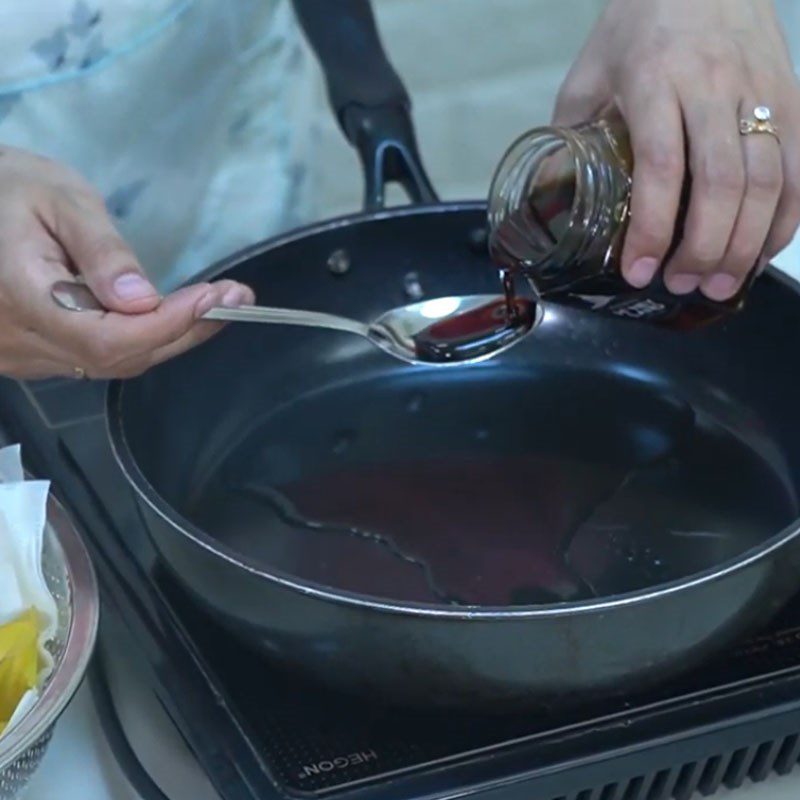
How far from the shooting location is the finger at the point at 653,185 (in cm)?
59

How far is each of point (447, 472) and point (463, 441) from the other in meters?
0.03

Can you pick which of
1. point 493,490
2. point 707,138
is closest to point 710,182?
point 707,138

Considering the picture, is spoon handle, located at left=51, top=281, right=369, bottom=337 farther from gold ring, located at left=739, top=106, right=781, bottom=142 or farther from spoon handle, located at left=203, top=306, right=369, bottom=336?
gold ring, located at left=739, top=106, right=781, bottom=142

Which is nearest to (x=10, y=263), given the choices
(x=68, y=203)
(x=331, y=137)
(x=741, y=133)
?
(x=68, y=203)

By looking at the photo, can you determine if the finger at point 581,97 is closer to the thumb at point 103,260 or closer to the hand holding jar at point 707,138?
the hand holding jar at point 707,138

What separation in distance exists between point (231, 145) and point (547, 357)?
10.2 inches

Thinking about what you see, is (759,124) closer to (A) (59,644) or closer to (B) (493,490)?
(B) (493,490)

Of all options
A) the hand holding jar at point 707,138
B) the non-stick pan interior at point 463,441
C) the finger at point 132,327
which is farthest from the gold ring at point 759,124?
the finger at point 132,327

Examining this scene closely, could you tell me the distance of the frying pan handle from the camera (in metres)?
0.77

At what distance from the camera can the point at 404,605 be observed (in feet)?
1.57

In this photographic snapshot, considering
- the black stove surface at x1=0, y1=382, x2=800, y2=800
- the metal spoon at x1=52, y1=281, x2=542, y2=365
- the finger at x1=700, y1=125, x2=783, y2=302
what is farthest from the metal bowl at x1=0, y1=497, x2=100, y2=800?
the finger at x1=700, y1=125, x2=783, y2=302

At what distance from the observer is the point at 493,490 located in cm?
65

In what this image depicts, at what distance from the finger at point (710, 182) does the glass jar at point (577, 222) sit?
0.03ft

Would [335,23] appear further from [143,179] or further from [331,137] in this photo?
[331,137]
